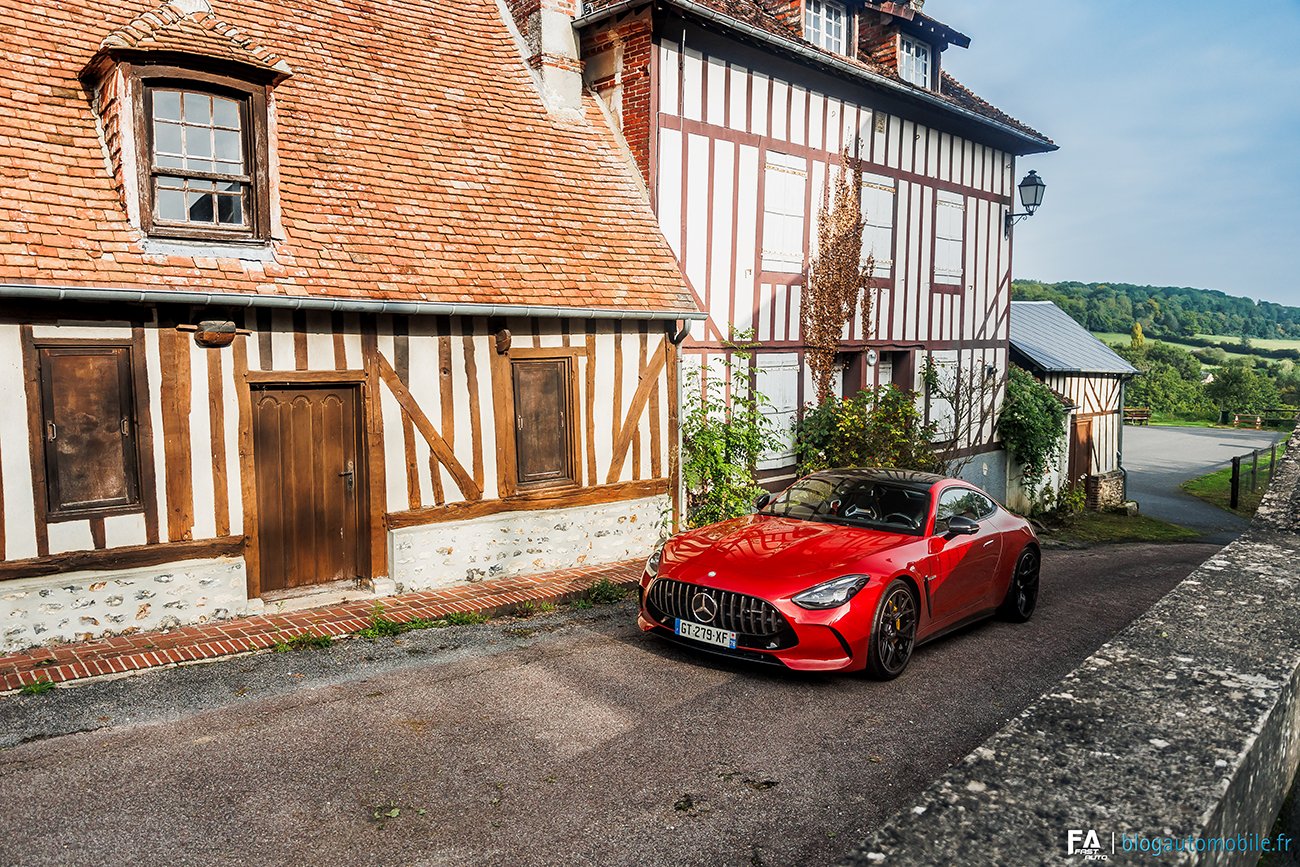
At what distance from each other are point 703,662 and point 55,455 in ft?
16.7

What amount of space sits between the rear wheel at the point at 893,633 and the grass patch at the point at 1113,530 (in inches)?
392

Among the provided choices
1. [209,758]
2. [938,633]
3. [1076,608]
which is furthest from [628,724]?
[1076,608]

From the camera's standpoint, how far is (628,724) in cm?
552

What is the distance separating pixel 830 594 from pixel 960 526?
162 centimetres

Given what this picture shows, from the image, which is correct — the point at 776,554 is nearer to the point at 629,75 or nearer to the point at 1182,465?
the point at 629,75

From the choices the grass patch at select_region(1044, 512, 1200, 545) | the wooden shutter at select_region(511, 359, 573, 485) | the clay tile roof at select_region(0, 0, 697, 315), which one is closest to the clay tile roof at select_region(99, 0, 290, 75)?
the clay tile roof at select_region(0, 0, 697, 315)

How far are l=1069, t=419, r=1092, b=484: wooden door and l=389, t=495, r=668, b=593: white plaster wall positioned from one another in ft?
44.0

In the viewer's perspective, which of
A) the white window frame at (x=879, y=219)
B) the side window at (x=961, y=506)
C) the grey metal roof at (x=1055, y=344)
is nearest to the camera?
the side window at (x=961, y=506)

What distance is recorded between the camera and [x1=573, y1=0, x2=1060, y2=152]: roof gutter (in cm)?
1072

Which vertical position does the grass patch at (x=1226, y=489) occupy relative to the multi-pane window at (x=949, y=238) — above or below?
below

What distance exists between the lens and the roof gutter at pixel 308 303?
21.6 ft

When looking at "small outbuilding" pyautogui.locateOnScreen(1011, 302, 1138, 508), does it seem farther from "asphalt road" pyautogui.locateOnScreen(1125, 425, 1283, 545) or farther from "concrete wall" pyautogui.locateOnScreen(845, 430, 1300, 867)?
"concrete wall" pyautogui.locateOnScreen(845, 430, 1300, 867)

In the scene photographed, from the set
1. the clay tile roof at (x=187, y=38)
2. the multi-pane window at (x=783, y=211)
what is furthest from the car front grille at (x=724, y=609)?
the multi-pane window at (x=783, y=211)

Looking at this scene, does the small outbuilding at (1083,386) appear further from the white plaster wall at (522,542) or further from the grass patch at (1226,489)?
the white plaster wall at (522,542)
